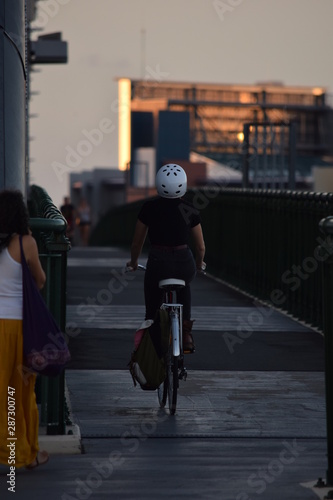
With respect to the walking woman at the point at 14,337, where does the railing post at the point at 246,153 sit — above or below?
below

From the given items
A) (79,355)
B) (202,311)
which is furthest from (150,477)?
(202,311)

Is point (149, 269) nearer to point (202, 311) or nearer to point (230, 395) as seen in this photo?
point (230, 395)

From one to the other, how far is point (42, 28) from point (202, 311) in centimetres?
3020

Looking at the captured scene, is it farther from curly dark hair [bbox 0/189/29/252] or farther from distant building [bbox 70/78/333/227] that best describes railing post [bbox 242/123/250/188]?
distant building [bbox 70/78/333/227]

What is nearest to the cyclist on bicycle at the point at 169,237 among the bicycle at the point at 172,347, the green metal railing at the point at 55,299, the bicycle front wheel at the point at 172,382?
the bicycle at the point at 172,347

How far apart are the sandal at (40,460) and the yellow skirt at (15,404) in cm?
4

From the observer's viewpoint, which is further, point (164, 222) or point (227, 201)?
point (227, 201)

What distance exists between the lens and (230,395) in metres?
10.1

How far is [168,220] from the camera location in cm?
958

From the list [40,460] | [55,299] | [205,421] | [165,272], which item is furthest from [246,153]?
[40,460]

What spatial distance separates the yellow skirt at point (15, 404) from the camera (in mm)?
7137

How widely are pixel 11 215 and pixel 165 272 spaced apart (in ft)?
8.35

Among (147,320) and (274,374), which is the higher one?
(147,320)

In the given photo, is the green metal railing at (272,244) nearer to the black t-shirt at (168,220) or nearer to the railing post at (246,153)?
the black t-shirt at (168,220)
